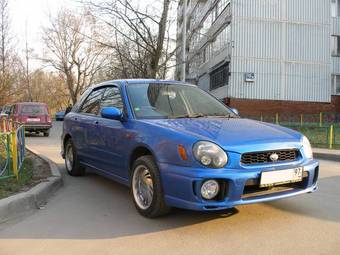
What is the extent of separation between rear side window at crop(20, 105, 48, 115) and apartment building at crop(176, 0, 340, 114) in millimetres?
11905

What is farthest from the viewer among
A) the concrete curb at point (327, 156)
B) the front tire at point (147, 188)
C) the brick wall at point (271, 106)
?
the brick wall at point (271, 106)

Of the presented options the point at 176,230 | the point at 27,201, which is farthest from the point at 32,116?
the point at 176,230

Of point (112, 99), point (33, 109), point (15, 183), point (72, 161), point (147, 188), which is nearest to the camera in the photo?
point (147, 188)

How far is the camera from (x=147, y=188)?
542cm

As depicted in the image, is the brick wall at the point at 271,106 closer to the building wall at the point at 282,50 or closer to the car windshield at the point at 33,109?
the building wall at the point at 282,50

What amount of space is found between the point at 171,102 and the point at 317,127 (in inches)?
600

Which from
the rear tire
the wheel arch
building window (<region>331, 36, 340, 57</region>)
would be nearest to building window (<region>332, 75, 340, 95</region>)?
building window (<region>331, 36, 340, 57</region>)

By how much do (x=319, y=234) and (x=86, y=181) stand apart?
170 inches

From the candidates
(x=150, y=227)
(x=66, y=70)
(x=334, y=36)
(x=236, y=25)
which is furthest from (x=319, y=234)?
(x=66, y=70)

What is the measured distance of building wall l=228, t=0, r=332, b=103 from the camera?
31328mm

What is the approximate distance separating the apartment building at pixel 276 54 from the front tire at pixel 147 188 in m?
25.9

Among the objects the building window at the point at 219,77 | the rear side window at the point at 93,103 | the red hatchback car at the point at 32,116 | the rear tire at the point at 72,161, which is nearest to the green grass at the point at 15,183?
the rear tire at the point at 72,161

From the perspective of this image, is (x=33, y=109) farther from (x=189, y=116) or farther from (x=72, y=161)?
(x=189, y=116)

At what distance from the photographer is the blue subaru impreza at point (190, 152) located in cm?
468
